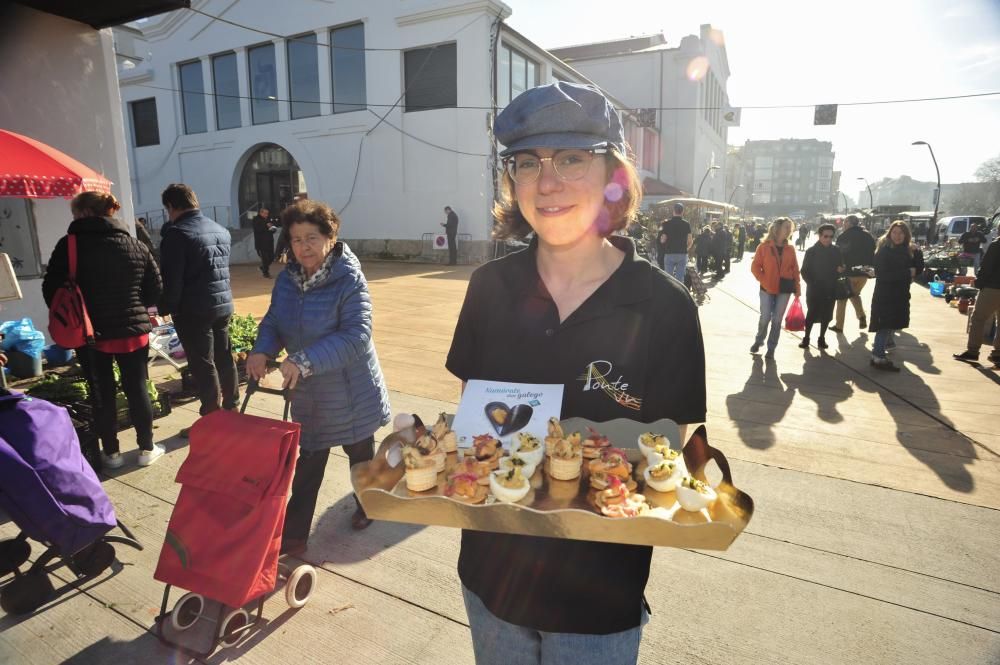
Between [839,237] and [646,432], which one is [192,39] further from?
[646,432]

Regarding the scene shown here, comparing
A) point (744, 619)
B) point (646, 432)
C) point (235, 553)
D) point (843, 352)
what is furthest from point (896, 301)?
point (235, 553)

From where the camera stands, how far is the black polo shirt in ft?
4.55

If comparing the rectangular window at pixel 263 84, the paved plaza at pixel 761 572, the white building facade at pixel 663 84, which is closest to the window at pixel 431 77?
the rectangular window at pixel 263 84

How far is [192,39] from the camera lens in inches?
1022

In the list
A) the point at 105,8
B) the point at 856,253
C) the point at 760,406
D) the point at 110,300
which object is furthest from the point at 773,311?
the point at 105,8

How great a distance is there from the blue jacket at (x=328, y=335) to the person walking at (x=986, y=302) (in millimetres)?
8802

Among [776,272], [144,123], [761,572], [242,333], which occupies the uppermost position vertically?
[144,123]

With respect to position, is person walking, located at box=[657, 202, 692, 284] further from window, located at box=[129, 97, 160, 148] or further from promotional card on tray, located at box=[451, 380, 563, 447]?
window, located at box=[129, 97, 160, 148]

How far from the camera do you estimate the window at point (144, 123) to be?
93.1ft

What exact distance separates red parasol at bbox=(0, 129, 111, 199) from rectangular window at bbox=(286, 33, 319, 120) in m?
21.3

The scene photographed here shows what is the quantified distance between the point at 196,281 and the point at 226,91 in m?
26.1

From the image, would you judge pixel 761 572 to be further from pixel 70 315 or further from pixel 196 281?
pixel 70 315

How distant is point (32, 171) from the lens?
4.53 metres

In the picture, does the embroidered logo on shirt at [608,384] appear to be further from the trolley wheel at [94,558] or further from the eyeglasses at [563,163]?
the trolley wheel at [94,558]
